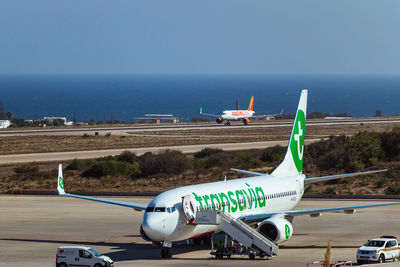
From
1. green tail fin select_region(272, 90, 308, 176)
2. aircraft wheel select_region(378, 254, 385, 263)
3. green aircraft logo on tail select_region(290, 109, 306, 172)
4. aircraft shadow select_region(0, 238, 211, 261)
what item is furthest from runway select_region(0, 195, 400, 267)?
green aircraft logo on tail select_region(290, 109, 306, 172)

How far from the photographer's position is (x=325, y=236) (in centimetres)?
4703

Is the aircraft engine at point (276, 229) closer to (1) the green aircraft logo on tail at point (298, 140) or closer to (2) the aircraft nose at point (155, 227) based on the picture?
(2) the aircraft nose at point (155, 227)

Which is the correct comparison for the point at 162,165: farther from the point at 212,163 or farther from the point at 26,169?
the point at 26,169

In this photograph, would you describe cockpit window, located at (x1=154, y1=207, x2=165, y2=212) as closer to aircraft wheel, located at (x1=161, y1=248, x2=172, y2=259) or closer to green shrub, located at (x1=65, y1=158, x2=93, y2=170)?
aircraft wheel, located at (x1=161, y1=248, x2=172, y2=259)

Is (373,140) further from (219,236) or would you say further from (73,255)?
(73,255)

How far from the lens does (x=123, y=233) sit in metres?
49.2

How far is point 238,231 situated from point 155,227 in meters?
5.34

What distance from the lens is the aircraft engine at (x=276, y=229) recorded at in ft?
132

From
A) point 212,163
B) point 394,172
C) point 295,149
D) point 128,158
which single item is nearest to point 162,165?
point 212,163

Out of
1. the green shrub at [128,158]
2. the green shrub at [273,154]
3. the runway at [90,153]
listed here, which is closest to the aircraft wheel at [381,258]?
the green shrub at [273,154]

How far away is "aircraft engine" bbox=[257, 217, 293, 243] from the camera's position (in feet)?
132

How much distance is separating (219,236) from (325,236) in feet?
25.7

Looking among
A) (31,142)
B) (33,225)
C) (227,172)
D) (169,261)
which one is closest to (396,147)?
(227,172)

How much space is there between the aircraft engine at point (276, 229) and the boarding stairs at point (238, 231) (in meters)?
1.14
